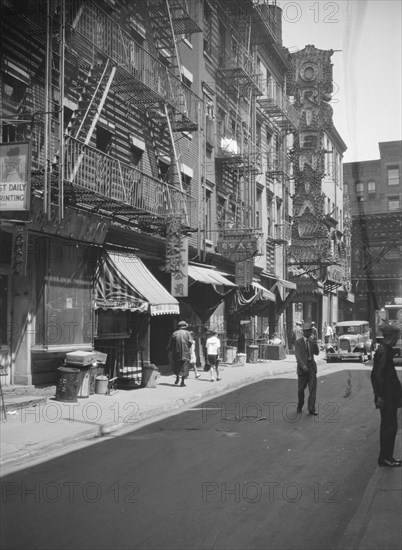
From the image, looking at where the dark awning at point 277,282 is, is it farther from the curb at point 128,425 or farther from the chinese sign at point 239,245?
the curb at point 128,425

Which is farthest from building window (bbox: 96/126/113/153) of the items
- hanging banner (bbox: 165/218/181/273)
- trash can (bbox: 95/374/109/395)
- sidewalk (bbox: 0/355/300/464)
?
sidewalk (bbox: 0/355/300/464)

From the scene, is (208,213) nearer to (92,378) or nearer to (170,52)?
(170,52)

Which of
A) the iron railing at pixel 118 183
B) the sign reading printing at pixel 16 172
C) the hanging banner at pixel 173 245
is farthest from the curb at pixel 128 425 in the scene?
the iron railing at pixel 118 183

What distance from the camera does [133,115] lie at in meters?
19.1

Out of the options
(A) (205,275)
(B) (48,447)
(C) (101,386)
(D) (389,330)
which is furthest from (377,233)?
(B) (48,447)

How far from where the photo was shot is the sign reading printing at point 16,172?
11.4m

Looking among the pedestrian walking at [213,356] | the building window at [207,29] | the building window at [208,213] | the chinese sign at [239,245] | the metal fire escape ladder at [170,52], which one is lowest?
the pedestrian walking at [213,356]

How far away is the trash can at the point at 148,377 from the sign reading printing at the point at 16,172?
697 cm

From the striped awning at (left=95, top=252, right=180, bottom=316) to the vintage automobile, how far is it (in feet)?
48.5

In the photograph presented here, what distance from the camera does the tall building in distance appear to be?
44969mm

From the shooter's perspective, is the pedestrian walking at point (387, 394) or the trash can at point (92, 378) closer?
the pedestrian walking at point (387, 394)

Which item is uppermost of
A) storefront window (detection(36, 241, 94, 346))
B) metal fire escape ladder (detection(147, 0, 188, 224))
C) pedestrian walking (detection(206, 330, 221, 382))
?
metal fire escape ladder (detection(147, 0, 188, 224))

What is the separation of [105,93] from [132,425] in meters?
8.54

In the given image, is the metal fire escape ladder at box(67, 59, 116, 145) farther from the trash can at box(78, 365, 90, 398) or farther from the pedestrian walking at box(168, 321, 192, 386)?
the pedestrian walking at box(168, 321, 192, 386)
